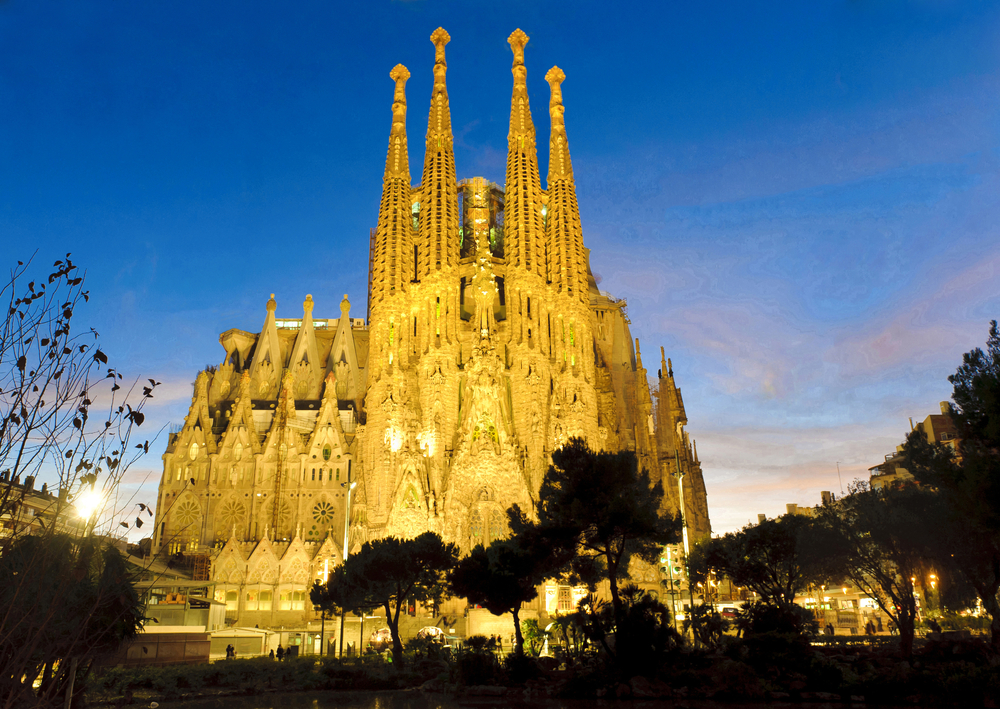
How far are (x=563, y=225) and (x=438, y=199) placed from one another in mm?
13182

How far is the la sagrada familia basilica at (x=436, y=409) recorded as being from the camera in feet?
206

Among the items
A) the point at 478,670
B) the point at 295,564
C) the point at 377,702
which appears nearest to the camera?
the point at 377,702

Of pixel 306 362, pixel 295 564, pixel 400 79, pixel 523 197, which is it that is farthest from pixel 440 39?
pixel 295 564

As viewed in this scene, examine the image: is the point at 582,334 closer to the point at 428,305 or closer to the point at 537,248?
the point at 537,248

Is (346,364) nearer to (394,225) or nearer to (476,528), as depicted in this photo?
(394,225)

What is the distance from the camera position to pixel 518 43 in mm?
80688

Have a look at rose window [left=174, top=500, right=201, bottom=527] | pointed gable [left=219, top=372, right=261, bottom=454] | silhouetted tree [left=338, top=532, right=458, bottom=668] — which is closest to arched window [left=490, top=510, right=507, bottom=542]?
silhouetted tree [left=338, top=532, right=458, bottom=668]

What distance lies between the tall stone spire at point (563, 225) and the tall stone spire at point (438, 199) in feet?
33.5

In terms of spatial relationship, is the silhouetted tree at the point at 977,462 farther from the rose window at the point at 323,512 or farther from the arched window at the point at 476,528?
the rose window at the point at 323,512

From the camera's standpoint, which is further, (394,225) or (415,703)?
(394,225)

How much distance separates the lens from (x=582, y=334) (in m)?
69.5

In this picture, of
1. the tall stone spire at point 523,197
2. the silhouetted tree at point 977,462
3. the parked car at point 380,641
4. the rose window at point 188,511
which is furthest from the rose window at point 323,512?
the silhouetted tree at point 977,462

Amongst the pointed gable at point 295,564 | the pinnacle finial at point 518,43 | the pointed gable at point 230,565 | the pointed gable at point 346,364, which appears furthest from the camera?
the pointed gable at point 346,364

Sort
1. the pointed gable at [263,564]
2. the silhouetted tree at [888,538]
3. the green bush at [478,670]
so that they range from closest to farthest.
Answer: the green bush at [478,670]
the silhouetted tree at [888,538]
the pointed gable at [263,564]
